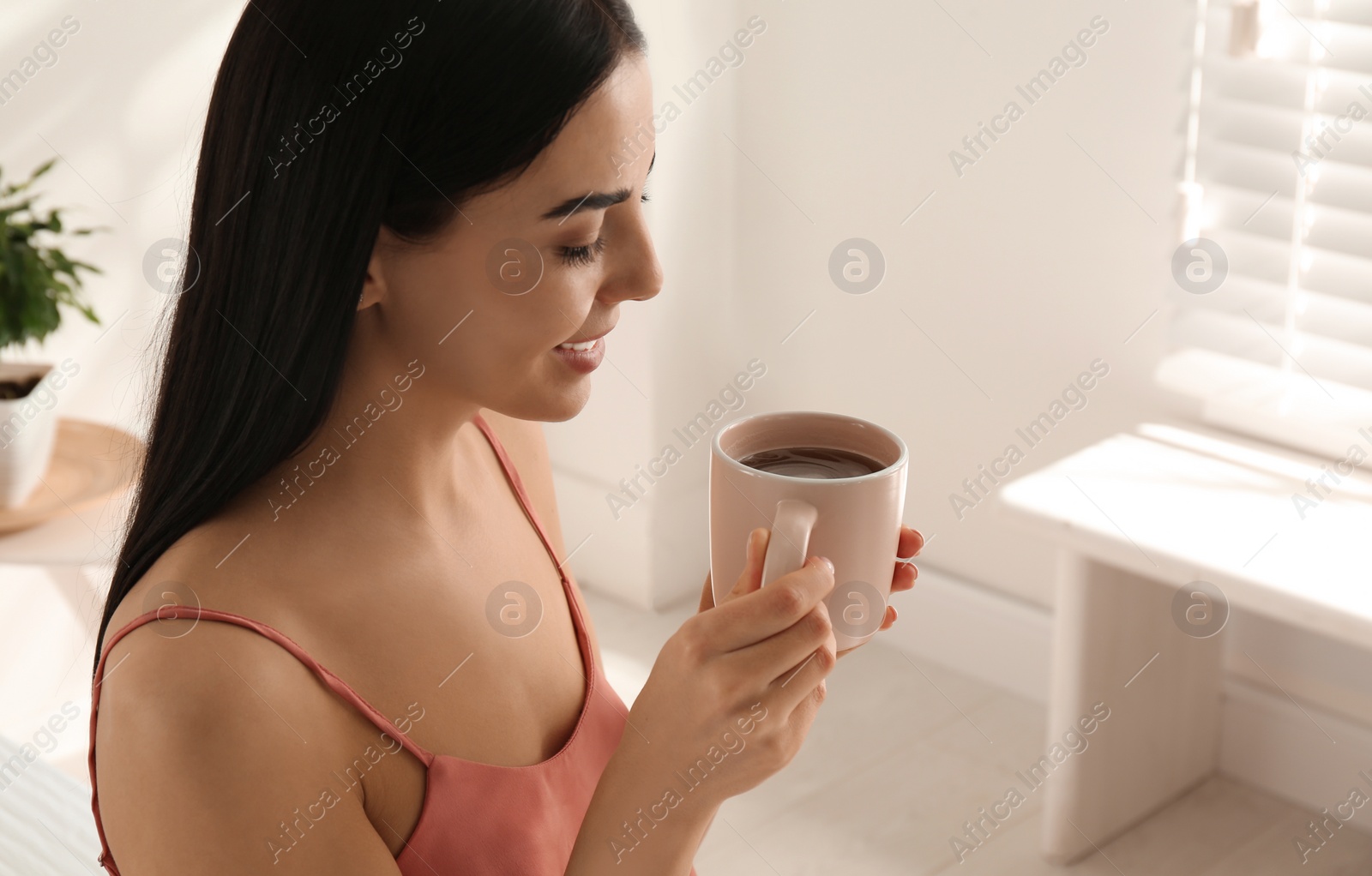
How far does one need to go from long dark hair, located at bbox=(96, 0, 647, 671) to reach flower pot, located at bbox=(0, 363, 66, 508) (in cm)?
107

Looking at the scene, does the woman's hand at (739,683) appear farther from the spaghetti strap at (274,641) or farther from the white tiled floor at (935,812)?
the white tiled floor at (935,812)

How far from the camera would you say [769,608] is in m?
0.78

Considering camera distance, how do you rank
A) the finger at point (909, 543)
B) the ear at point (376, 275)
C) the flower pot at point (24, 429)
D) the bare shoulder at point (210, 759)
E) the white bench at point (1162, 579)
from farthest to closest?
1. the flower pot at point (24, 429)
2. the white bench at point (1162, 579)
3. the finger at point (909, 543)
4. the ear at point (376, 275)
5. the bare shoulder at point (210, 759)

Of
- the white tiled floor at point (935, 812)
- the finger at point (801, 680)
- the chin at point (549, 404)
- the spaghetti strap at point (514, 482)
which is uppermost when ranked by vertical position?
the chin at point (549, 404)

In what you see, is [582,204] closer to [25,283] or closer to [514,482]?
[514,482]

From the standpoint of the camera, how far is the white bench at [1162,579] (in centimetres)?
170

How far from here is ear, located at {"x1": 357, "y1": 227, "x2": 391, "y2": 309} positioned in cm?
85

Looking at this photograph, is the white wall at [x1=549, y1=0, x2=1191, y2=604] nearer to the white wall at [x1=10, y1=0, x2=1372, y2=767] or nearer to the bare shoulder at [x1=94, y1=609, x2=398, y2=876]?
the white wall at [x1=10, y1=0, x2=1372, y2=767]

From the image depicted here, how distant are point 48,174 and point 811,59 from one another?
133cm

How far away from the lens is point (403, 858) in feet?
2.90

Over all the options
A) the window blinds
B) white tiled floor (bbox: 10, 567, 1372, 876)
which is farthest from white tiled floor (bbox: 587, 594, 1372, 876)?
the window blinds

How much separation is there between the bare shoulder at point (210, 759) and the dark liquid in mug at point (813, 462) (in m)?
0.33

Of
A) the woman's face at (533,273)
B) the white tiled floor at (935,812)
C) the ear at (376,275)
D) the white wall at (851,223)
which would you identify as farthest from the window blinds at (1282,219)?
the ear at (376,275)

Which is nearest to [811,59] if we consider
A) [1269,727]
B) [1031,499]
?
[1031,499]
